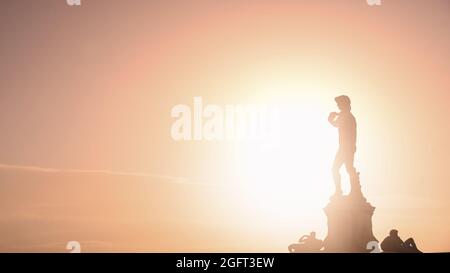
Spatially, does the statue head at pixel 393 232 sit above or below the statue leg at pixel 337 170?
below

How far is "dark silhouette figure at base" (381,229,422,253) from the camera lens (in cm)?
1578

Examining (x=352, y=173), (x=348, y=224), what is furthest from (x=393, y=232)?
(x=352, y=173)

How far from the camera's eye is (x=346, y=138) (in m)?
16.3

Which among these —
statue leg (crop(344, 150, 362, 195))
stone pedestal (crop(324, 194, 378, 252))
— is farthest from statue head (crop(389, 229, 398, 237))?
statue leg (crop(344, 150, 362, 195))

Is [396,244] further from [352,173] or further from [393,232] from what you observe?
[352,173]

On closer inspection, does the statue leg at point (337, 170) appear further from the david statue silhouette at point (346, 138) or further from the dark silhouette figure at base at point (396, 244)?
the dark silhouette figure at base at point (396, 244)

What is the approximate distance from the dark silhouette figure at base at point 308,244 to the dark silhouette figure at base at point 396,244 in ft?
5.35

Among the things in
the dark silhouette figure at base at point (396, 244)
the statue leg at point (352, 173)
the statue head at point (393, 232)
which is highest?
the statue leg at point (352, 173)

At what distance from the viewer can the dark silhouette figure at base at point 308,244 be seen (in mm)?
15930

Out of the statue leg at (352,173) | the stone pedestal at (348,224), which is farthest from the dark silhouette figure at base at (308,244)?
the statue leg at (352,173)

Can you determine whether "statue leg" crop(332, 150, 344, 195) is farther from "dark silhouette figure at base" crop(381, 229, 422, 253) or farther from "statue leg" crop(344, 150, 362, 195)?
"dark silhouette figure at base" crop(381, 229, 422, 253)

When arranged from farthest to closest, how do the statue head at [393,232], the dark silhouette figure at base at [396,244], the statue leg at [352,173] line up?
the statue leg at [352,173]
the statue head at [393,232]
the dark silhouette figure at base at [396,244]

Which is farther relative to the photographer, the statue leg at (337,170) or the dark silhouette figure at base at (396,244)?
the statue leg at (337,170)
